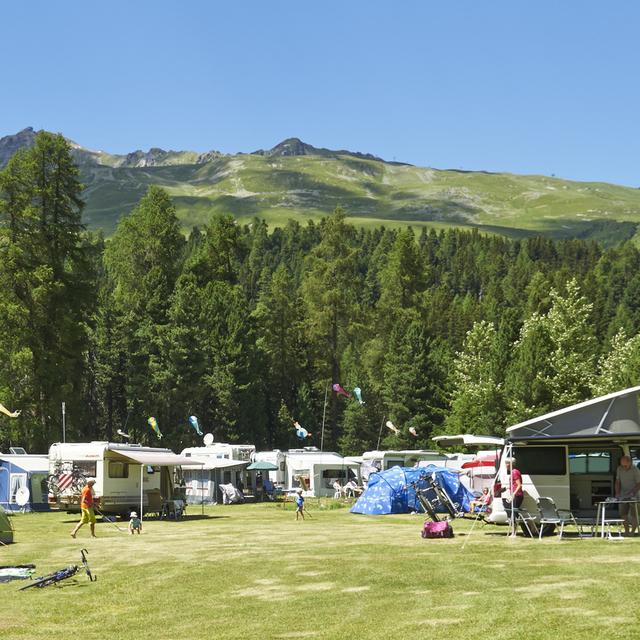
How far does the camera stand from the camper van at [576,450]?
67.5 ft

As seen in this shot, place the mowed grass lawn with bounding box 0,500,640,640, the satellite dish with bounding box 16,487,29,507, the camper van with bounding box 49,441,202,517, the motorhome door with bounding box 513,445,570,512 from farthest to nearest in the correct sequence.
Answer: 1. the satellite dish with bounding box 16,487,29,507
2. the camper van with bounding box 49,441,202,517
3. the motorhome door with bounding box 513,445,570,512
4. the mowed grass lawn with bounding box 0,500,640,640

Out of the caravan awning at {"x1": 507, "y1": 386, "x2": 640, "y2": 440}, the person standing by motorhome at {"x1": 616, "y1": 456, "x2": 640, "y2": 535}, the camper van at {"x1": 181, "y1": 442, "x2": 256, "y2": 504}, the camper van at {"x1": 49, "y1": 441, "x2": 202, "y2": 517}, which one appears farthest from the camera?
the camper van at {"x1": 181, "y1": 442, "x2": 256, "y2": 504}

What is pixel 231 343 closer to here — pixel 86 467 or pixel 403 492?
pixel 86 467

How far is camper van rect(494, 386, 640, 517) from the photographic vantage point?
2058cm

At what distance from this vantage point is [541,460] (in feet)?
70.9

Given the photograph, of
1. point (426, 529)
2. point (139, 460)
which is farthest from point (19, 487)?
point (426, 529)

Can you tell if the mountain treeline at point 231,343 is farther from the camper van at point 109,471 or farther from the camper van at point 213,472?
the camper van at point 109,471

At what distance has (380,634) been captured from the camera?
1049 cm

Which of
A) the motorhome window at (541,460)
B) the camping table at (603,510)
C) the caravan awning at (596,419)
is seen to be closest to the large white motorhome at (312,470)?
the motorhome window at (541,460)

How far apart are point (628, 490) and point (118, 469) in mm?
18047

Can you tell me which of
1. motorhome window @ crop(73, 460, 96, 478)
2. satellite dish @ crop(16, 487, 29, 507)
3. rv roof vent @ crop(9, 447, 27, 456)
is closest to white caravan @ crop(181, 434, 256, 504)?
rv roof vent @ crop(9, 447, 27, 456)

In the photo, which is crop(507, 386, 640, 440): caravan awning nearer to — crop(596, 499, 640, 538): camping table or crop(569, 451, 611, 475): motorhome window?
crop(596, 499, 640, 538): camping table

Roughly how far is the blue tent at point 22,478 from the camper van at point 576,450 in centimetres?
2181

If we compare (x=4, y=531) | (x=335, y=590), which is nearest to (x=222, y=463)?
(x=4, y=531)
